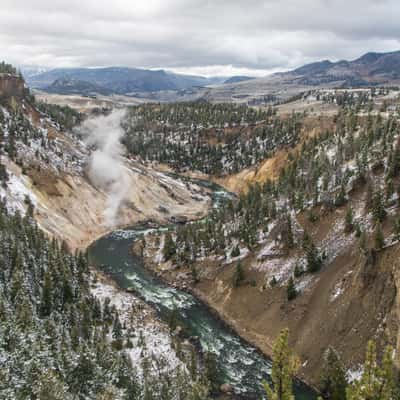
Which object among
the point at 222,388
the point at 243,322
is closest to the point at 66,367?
the point at 222,388

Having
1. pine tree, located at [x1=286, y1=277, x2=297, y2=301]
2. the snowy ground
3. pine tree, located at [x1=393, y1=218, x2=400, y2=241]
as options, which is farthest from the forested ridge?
pine tree, located at [x1=393, y1=218, x2=400, y2=241]

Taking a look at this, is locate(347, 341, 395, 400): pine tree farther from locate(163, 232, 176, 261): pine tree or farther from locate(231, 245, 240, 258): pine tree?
locate(163, 232, 176, 261): pine tree

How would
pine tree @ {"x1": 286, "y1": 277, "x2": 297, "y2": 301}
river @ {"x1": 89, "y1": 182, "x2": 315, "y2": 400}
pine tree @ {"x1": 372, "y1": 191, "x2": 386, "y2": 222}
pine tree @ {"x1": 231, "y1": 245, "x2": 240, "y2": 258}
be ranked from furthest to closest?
pine tree @ {"x1": 231, "y1": 245, "x2": 240, "y2": 258} < pine tree @ {"x1": 286, "y1": 277, "x2": 297, "y2": 301} < pine tree @ {"x1": 372, "y1": 191, "x2": 386, "y2": 222} < river @ {"x1": 89, "y1": 182, "x2": 315, "y2": 400}

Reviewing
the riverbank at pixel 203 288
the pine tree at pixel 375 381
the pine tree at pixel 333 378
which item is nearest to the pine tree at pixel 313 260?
the riverbank at pixel 203 288

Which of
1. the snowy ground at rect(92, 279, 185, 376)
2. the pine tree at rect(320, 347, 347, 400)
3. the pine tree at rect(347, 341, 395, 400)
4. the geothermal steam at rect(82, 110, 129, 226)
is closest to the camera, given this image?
the pine tree at rect(347, 341, 395, 400)

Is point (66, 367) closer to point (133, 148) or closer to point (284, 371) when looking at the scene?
point (284, 371)

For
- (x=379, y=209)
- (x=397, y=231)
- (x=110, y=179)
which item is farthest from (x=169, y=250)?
(x=397, y=231)
